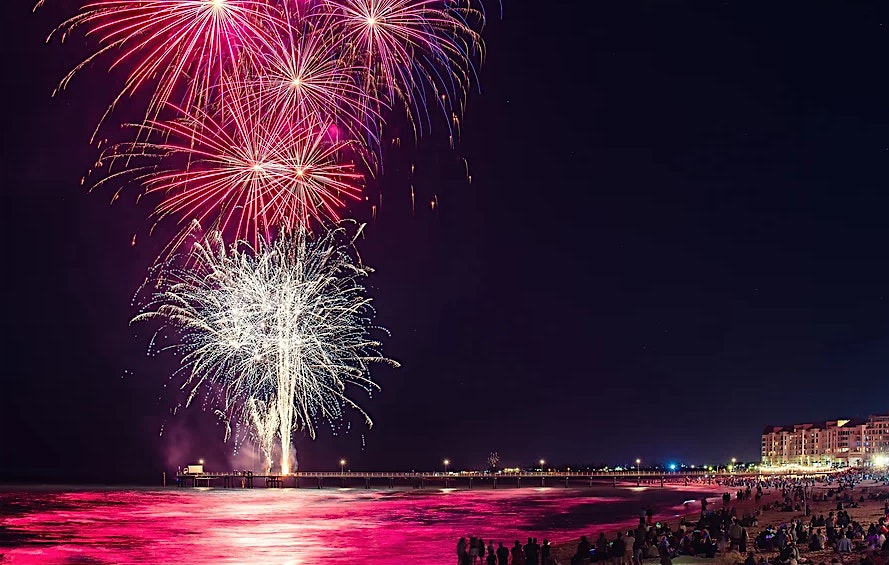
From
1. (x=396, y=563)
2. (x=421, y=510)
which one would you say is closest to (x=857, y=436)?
(x=421, y=510)

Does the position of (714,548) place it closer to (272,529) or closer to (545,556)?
(545,556)

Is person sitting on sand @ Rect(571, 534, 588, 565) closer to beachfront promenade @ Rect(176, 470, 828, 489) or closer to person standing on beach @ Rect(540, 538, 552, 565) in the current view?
person standing on beach @ Rect(540, 538, 552, 565)

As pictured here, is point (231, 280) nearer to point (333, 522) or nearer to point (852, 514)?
point (333, 522)

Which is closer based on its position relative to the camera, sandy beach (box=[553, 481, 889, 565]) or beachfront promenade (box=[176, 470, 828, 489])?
sandy beach (box=[553, 481, 889, 565])

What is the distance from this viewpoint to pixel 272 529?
39.3 m

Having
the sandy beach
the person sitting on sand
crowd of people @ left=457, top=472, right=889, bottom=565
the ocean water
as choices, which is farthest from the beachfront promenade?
the person sitting on sand

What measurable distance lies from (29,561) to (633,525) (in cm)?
2672

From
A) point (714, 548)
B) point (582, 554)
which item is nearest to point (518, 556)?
point (582, 554)

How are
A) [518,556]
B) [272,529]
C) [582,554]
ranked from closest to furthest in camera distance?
[518,556]
[582,554]
[272,529]

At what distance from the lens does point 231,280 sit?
170 ft

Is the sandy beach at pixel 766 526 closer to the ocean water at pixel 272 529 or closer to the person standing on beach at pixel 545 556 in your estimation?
the person standing on beach at pixel 545 556

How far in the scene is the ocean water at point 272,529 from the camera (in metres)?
29.5

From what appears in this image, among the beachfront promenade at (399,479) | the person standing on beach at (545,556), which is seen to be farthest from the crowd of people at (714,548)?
the beachfront promenade at (399,479)

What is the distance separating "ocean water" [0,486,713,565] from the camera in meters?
29.5
